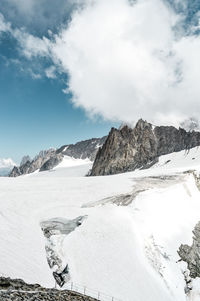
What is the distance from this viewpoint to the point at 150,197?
2875 cm

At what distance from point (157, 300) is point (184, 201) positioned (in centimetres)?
2177

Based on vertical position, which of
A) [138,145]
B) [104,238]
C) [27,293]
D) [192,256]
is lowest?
[27,293]

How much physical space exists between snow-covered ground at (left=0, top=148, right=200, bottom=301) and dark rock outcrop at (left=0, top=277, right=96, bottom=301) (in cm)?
199

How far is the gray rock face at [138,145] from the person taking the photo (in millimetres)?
115625

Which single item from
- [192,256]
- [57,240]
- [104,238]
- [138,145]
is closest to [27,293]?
[57,240]

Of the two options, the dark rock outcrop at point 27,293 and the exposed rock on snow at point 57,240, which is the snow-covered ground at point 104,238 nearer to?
the exposed rock on snow at point 57,240

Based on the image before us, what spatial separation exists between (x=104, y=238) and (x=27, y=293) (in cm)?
1086

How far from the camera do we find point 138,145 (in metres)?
121

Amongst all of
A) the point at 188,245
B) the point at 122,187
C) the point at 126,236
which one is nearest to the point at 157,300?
the point at 126,236

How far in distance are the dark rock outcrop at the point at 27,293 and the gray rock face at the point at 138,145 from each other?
102 meters

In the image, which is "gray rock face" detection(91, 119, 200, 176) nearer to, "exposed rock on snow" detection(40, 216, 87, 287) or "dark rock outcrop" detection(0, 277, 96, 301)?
"exposed rock on snow" detection(40, 216, 87, 287)

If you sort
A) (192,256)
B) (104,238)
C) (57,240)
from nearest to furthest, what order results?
(57,240), (104,238), (192,256)

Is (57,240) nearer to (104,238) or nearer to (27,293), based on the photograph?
(104,238)

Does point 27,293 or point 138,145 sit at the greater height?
point 138,145
